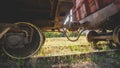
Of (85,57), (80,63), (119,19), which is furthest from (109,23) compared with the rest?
(80,63)

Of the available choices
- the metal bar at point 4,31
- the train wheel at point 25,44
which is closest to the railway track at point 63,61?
the train wheel at point 25,44

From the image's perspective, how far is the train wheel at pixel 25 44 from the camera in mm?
4023

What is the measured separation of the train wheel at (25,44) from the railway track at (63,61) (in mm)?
160

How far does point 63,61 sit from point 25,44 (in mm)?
1057

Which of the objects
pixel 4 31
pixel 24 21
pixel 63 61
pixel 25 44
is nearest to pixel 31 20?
pixel 24 21

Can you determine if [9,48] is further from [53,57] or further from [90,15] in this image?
[90,15]

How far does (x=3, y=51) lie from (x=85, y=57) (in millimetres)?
2175

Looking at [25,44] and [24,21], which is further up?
[24,21]

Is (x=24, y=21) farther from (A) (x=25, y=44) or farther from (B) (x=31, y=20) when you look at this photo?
(A) (x=25, y=44)

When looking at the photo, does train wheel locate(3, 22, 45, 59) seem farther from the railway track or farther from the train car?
the railway track

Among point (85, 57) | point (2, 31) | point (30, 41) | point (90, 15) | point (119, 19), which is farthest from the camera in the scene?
point (90, 15)

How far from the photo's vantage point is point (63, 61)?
447 cm

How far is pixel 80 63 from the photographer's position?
4.42 m

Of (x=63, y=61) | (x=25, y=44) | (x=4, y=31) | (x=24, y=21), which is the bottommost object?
(x=63, y=61)
